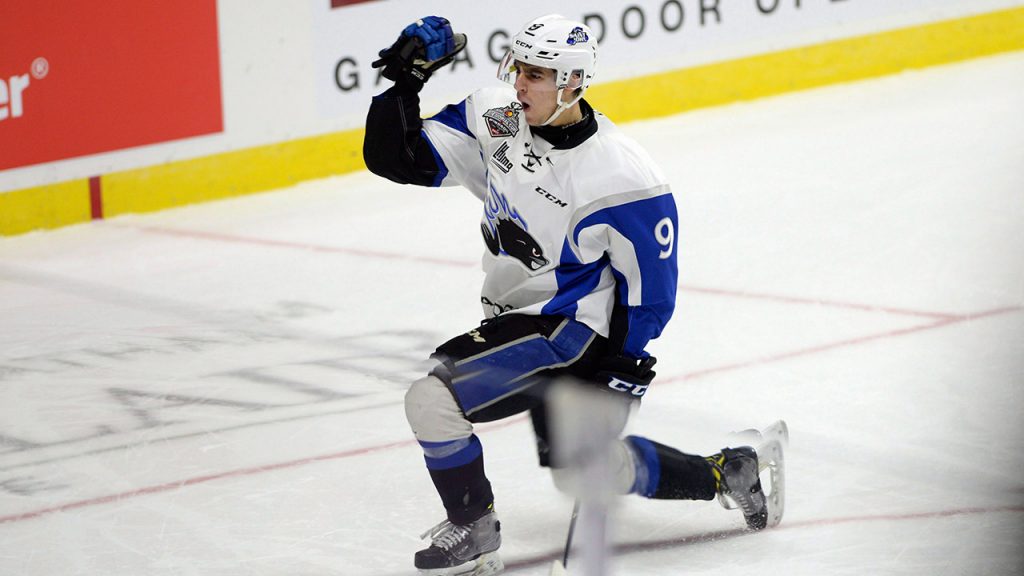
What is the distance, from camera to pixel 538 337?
8.45ft

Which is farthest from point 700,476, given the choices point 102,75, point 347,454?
point 102,75

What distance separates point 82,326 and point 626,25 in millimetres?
3116

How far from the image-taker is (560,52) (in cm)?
255

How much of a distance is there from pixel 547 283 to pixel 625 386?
0.22 metres

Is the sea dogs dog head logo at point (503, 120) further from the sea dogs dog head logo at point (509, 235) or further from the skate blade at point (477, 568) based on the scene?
the skate blade at point (477, 568)

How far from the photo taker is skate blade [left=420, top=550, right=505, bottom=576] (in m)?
2.61

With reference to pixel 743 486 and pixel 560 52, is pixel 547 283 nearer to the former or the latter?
pixel 560 52

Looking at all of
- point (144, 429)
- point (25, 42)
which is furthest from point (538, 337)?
point (25, 42)

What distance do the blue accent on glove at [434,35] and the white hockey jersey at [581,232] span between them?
0.16 meters

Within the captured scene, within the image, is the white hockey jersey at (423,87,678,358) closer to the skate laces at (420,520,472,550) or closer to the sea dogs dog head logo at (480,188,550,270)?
the sea dogs dog head logo at (480,188,550,270)

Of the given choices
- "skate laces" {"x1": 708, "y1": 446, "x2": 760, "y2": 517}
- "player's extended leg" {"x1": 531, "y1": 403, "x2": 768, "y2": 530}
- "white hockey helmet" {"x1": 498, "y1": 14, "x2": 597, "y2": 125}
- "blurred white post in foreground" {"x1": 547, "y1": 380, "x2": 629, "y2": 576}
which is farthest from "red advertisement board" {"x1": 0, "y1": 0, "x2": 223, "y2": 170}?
"blurred white post in foreground" {"x1": 547, "y1": 380, "x2": 629, "y2": 576}

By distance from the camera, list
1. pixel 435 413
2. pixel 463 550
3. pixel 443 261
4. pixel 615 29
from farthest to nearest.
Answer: pixel 615 29, pixel 443 261, pixel 463 550, pixel 435 413

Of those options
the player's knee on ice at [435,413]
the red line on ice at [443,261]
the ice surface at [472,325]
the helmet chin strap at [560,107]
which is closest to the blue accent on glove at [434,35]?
the helmet chin strap at [560,107]

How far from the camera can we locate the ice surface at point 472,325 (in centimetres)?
279
